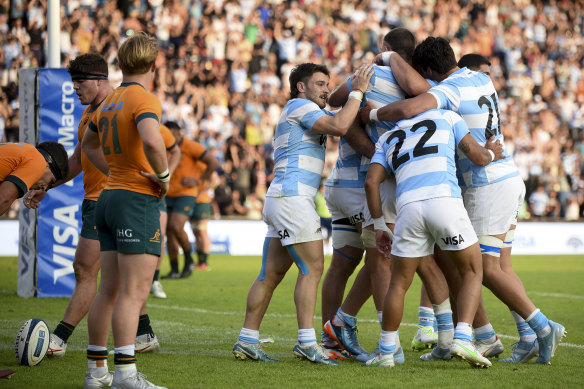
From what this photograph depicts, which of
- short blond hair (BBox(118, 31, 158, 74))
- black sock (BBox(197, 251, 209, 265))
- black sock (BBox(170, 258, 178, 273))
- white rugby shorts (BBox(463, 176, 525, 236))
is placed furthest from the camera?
black sock (BBox(197, 251, 209, 265))

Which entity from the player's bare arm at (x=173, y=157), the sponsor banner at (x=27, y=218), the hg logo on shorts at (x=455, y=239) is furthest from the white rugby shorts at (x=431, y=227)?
the sponsor banner at (x=27, y=218)

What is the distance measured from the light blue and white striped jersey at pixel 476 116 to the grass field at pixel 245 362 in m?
1.41

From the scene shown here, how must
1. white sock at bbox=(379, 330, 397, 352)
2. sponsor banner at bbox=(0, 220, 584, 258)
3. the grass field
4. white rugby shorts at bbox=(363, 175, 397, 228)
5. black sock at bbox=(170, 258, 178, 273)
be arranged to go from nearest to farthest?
1. the grass field
2. white sock at bbox=(379, 330, 397, 352)
3. white rugby shorts at bbox=(363, 175, 397, 228)
4. black sock at bbox=(170, 258, 178, 273)
5. sponsor banner at bbox=(0, 220, 584, 258)

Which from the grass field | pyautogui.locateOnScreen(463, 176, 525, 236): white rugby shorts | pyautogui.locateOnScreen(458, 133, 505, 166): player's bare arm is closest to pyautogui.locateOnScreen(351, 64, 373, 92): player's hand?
pyautogui.locateOnScreen(458, 133, 505, 166): player's bare arm

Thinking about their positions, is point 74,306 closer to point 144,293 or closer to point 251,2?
point 144,293

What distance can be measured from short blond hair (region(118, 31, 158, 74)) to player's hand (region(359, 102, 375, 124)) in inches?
75.0

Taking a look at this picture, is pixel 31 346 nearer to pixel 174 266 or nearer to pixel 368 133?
pixel 368 133

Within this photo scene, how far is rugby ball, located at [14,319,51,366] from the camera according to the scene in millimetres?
5648

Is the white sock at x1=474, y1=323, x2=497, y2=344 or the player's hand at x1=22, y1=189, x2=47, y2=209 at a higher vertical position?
the player's hand at x1=22, y1=189, x2=47, y2=209

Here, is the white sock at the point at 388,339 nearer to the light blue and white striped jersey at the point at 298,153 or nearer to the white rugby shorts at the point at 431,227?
the white rugby shorts at the point at 431,227

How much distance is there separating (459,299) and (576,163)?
786 inches

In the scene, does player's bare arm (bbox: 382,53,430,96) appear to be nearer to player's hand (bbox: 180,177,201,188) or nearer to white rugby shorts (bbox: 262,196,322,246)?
white rugby shorts (bbox: 262,196,322,246)

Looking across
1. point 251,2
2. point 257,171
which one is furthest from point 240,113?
point 251,2

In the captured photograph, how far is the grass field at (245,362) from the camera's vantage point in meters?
5.05
